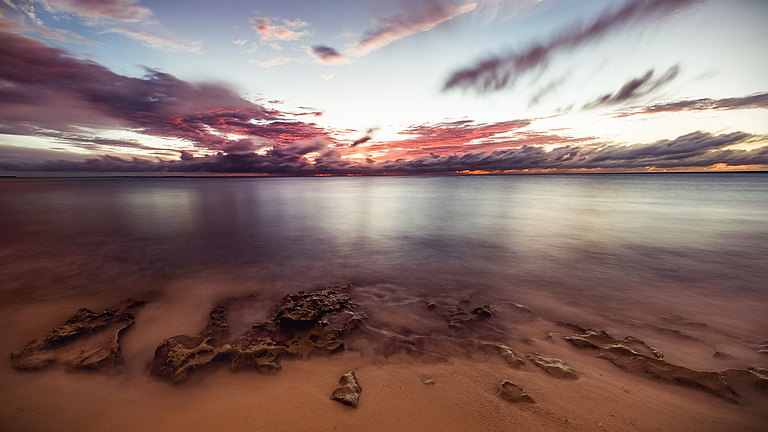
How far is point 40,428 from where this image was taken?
11.7ft

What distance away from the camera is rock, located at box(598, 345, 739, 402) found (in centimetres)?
421

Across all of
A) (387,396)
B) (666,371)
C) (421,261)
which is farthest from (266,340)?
(421,261)

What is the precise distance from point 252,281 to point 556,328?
8689 millimetres

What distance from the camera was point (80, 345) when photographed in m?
5.13

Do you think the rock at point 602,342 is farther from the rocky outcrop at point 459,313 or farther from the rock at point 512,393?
the rock at point 512,393

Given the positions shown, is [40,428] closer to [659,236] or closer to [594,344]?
[594,344]

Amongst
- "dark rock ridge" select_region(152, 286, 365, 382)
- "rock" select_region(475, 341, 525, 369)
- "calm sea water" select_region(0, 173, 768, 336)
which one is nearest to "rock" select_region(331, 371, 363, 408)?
"dark rock ridge" select_region(152, 286, 365, 382)

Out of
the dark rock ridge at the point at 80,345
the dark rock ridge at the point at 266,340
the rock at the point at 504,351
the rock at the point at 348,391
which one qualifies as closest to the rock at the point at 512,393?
the rock at the point at 504,351

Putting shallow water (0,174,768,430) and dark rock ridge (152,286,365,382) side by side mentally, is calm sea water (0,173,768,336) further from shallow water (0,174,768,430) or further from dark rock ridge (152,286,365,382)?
dark rock ridge (152,286,365,382)

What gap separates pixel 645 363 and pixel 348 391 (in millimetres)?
Answer: 5097

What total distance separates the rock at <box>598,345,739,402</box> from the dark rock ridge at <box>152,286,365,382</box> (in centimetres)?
500

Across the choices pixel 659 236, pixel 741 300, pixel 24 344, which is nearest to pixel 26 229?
pixel 24 344

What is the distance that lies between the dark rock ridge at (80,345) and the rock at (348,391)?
13.0 feet

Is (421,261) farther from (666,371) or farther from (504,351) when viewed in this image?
(666,371)
